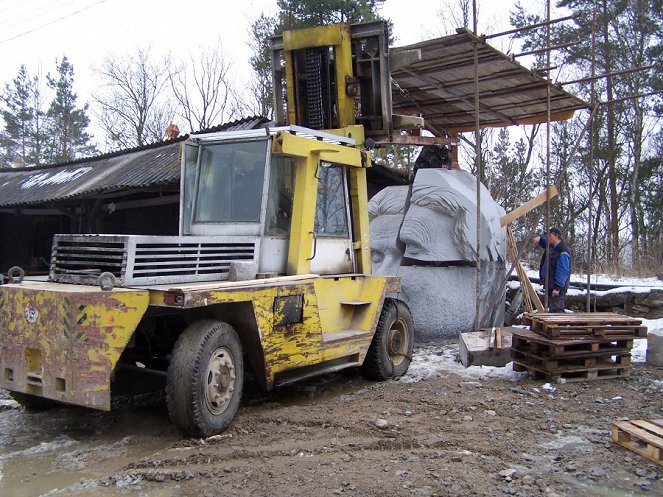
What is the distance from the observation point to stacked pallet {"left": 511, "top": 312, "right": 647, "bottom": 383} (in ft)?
21.8

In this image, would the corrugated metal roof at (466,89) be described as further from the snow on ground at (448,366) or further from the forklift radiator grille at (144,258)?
the snow on ground at (448,366)

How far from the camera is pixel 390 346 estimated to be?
286 inches

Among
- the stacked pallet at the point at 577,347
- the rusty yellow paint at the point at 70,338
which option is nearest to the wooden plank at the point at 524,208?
the stacked pallet at the point at 577,347

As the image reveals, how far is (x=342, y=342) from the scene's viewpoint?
20.5ft

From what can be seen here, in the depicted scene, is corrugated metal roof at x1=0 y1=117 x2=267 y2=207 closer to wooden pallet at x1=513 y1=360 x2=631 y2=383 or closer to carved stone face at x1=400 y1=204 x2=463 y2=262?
carved stone face at x1=400 y1=204 x2=463 y2=262

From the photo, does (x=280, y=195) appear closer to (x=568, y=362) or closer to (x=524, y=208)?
(x=568, y=362)

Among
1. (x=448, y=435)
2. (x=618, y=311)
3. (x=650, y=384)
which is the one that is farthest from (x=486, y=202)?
(x=448, y=435)

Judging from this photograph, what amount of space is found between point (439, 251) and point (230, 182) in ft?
16.2

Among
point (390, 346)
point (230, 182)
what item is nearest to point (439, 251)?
point (390, 346)

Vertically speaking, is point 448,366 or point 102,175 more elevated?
point 102,175

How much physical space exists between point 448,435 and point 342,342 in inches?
63.7

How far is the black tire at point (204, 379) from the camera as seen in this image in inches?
185

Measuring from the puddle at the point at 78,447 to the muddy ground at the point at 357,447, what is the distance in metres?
0.01

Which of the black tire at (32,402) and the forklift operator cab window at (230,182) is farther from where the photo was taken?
the forklift operator cab window at (230,182)
